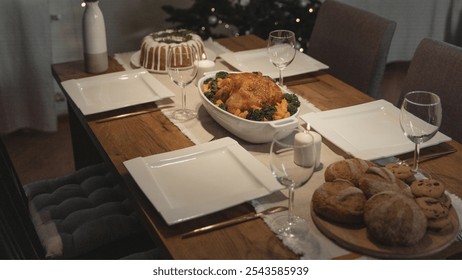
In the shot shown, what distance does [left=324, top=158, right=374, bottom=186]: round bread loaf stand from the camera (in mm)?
1104

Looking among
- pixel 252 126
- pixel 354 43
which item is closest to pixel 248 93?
pixel 252 126

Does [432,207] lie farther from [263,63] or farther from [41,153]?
[41,153]

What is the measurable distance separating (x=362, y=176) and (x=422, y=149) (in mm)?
323

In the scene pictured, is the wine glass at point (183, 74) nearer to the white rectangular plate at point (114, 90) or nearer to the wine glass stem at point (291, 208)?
the white rectangular plate at point (114, 90)

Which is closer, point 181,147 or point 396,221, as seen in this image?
point 396,221

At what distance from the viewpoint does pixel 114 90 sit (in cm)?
167

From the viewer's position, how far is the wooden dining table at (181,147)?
1.01 meters

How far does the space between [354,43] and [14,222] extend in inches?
51.0

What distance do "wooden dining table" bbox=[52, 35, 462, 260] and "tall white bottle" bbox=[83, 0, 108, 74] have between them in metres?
0.04

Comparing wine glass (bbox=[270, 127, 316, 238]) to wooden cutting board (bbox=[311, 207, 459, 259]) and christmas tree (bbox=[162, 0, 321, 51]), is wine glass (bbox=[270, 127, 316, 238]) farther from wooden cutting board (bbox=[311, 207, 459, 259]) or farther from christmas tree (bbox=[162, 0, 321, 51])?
christmas tree (bbox=[162, 0, 321, 51])

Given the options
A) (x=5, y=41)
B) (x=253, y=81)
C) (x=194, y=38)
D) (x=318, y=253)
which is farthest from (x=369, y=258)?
(x=5, y=41)

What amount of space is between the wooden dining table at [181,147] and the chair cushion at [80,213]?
0.54ft

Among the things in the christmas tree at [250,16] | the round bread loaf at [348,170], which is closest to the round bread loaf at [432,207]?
the round bread loaf at [348,170]
